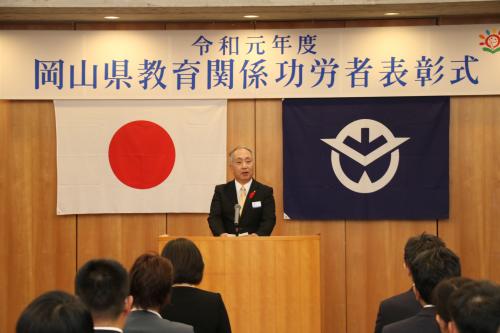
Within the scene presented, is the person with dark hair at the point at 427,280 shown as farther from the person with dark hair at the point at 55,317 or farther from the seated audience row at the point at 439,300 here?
the person with dark hair at the point at 55,317

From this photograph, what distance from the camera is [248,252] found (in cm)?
625

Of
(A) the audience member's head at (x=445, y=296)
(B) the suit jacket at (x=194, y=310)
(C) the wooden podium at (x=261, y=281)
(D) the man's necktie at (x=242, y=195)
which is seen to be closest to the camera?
(A) the audience member's head at (x=445, y=296)

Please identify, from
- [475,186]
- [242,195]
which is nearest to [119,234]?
[242,195]

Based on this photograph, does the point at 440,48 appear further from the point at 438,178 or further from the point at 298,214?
the point at 298,214

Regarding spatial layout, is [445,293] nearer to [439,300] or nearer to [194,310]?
[439,300]

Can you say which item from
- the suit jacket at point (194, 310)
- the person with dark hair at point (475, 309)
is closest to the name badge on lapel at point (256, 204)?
the suit jacket at point (194, 310)

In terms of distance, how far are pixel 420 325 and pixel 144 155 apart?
5.50 meters

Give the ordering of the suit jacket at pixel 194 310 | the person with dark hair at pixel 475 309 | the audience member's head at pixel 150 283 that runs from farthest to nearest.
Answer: the suit jacket at pixel 194 310 → the audience member's head at pixel 150 283 → the person with dark hair at pixel 475 309

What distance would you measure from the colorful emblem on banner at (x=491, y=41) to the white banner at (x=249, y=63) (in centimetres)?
1

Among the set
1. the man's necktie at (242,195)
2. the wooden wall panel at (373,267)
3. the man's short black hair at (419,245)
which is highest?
the man's necktie at (242,195)

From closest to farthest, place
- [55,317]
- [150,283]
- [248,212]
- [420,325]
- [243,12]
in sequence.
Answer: [55,317], [420,325], [150,283], [248,212], [243,12]

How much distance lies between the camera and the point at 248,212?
7.10 metres

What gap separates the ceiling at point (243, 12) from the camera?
7.82 m

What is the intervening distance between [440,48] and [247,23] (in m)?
2.04
